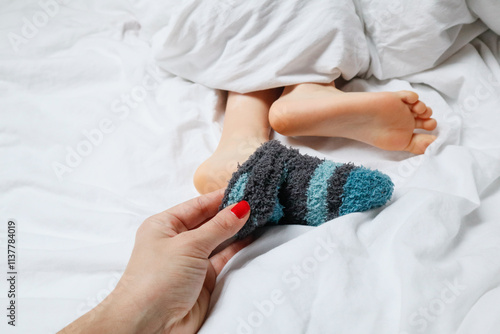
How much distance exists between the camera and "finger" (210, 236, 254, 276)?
625mm

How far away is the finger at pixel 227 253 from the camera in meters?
0.62

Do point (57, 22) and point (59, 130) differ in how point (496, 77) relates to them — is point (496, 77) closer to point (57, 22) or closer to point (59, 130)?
point (59, 130)

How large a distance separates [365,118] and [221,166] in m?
0.30

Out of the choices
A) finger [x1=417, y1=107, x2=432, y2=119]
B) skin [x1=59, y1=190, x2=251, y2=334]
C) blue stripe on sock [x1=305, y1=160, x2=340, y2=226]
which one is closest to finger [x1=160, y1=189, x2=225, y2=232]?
skin [x1=59, y1=190, x2=251, y2=334]

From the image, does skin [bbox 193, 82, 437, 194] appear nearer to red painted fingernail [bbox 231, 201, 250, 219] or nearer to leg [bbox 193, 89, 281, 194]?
leg [bbox 193, 89, 281, 194]

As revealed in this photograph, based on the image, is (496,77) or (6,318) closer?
(6,318)

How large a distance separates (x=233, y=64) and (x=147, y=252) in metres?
0.50

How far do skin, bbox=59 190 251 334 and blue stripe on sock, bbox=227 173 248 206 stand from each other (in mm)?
24

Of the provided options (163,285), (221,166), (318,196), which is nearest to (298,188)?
(318,196)

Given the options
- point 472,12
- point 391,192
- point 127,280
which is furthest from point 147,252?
point 472,12

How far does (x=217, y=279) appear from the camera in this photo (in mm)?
600

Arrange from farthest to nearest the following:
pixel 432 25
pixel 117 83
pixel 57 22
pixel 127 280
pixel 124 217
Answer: pixel 57 22
pixel 117 83
pixel 432 25
pixel 124 217
pixel 127 280

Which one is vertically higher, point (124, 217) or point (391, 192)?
point (124, 217)

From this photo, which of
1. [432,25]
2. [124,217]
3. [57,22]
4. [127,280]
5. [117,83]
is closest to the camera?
[127,280]
